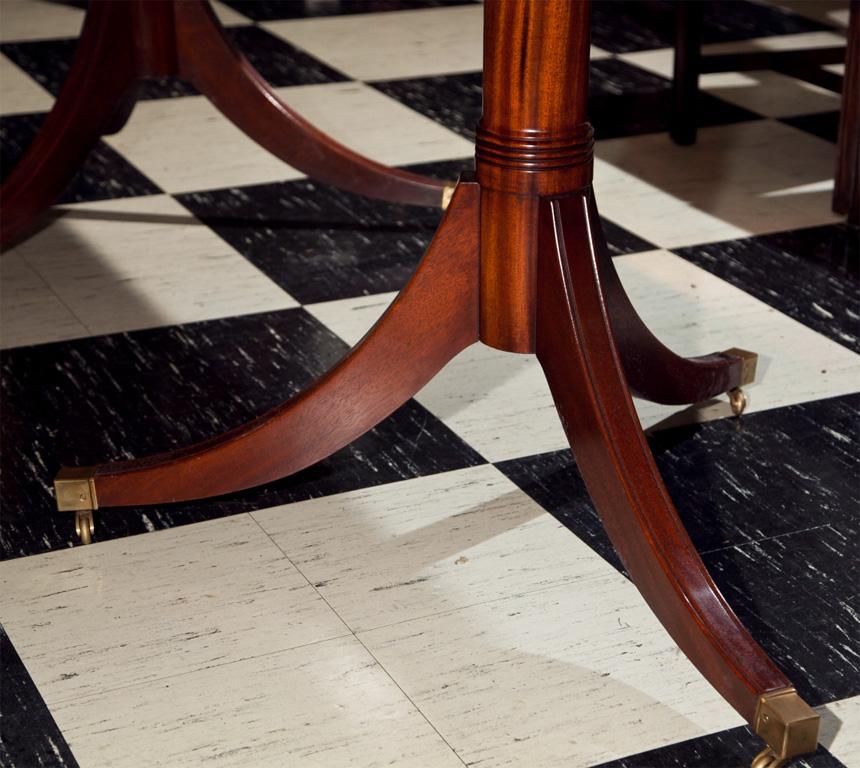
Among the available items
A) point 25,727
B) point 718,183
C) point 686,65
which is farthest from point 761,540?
point 686,65

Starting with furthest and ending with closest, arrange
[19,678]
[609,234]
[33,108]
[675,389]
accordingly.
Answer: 1. [33,108]
2. [609,234]
3. [675,389]
4. [19,678]

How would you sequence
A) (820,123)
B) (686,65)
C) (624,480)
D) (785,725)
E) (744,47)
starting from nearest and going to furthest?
1. (785,725)
2. (624,480)
3. (686,65)
4. (820,123)
5. (744,47)

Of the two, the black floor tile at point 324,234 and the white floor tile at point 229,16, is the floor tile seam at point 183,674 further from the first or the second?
the white floor tile at point 229,16

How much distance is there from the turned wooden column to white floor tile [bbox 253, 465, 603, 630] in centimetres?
19

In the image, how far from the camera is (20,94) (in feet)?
8.39

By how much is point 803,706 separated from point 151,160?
1.56 m

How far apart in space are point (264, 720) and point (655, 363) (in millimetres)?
475

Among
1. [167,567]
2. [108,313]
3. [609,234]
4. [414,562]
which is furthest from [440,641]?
[609,234]

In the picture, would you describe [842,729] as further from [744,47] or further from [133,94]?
[744,47]

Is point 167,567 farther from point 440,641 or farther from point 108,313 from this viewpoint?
point 108,313

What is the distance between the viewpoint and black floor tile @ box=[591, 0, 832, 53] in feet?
9.55

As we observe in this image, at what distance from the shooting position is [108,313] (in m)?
1.73

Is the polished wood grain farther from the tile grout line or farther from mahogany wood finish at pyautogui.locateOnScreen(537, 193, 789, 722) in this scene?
the tile grout line

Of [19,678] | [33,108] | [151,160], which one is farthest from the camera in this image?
[33,108]
